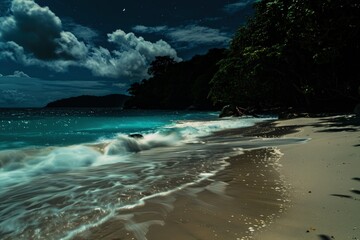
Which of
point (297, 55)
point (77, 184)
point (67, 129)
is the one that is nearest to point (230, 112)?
point (297, 55)

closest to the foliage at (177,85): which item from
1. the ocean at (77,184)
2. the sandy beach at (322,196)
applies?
the ocean at (77,184)

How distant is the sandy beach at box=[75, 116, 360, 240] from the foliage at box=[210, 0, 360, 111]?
390 inches

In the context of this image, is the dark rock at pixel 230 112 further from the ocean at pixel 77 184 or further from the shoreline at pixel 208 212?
the shoreline at pixel 208 212

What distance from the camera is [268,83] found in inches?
1345

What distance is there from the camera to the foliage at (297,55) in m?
14.2

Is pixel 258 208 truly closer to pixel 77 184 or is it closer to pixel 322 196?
pixel 322 196

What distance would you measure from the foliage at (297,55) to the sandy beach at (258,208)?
9.91 meters

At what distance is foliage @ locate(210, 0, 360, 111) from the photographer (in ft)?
46.6

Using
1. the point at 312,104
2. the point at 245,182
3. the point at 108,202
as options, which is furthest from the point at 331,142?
the point at 312,104

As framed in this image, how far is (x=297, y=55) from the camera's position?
1057 inches

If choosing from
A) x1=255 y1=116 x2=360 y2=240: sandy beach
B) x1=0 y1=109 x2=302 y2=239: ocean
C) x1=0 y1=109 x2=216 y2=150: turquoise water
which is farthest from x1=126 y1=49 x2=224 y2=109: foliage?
x1=255 y1=116 x2=360 y2=240: sandy beach

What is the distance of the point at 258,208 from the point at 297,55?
2549cm

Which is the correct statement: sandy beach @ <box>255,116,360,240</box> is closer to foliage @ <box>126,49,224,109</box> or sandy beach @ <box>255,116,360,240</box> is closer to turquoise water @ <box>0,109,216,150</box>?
turquoise water @ <box>0,109,216,150</box>

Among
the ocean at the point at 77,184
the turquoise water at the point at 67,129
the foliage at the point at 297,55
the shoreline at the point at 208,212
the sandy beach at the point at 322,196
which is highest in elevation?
the foliage at the point at 297,55
